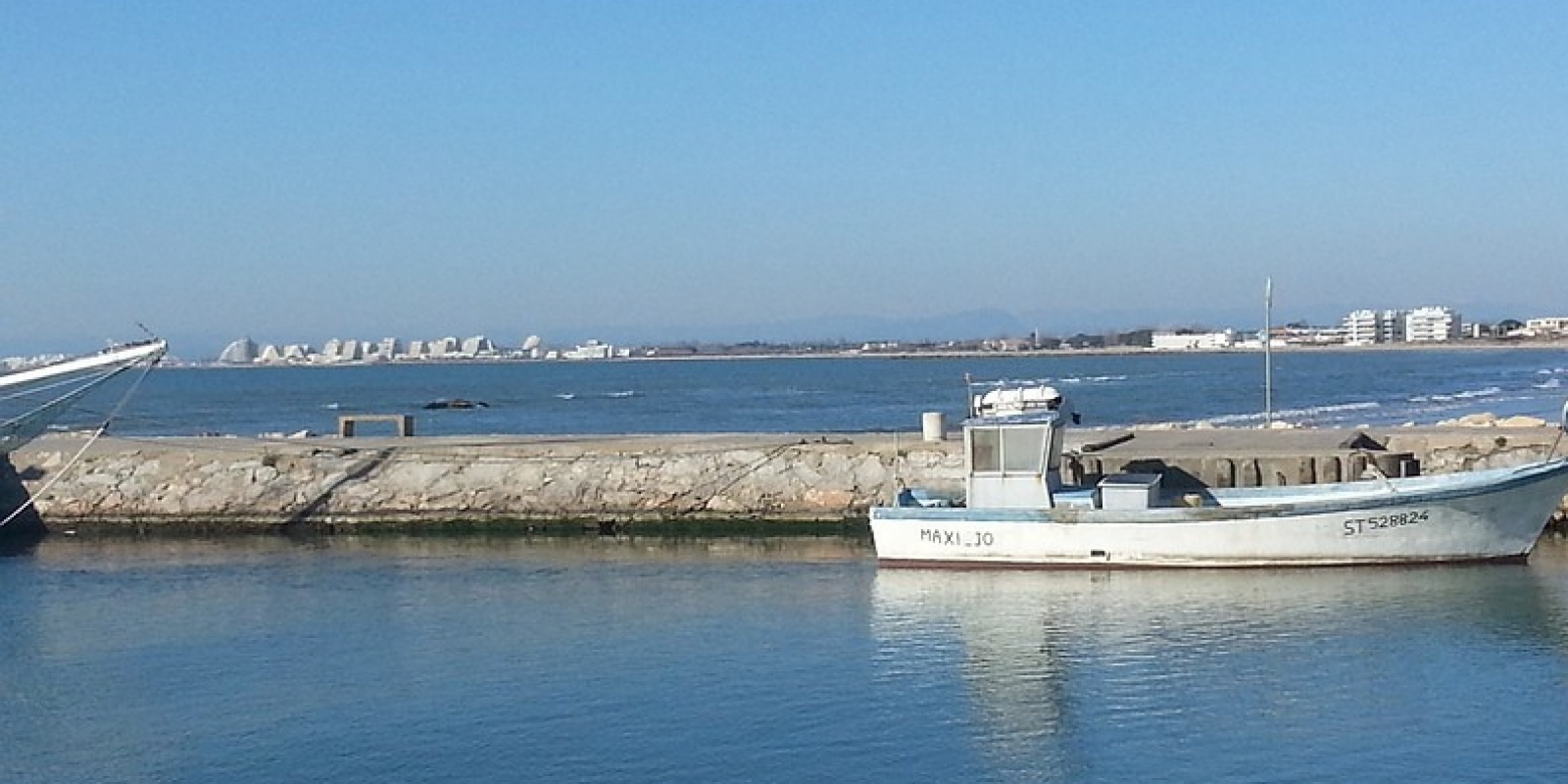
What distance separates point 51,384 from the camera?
3092 centimetres

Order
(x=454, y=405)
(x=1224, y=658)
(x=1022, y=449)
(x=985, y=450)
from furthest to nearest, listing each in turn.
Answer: (x=454, y=405)
(x=985, y=450)
(x=1022, y=449)
(x=1224, y=658)

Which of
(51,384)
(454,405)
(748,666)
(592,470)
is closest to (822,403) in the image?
(454,405)

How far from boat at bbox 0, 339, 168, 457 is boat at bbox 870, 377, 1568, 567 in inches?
537

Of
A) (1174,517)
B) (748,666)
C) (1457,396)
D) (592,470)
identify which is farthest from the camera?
(1457,396)

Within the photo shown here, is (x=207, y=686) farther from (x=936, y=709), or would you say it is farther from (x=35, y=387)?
(x=35, y=387)

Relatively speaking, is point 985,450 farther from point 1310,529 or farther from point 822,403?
point 822,403

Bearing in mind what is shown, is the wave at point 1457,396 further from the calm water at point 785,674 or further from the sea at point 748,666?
the calm water at point 785,674

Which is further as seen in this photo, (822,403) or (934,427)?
(822,403)

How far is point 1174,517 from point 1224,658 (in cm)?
593

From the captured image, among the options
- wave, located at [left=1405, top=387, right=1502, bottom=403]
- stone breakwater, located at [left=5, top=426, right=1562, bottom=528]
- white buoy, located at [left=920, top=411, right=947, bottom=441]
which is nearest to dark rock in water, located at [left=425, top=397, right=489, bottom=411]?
wave, located at [left=1405, top=387, right=1502, bottom=403]

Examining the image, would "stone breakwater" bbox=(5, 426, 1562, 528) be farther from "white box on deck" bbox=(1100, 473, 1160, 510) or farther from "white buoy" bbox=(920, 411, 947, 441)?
"white box on deck" bbox=(1100, 473, 1160, 510)

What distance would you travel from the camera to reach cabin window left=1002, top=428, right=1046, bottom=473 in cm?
2755

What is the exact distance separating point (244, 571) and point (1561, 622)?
20.8 m

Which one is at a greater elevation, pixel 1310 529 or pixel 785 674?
pixel 1310 529
